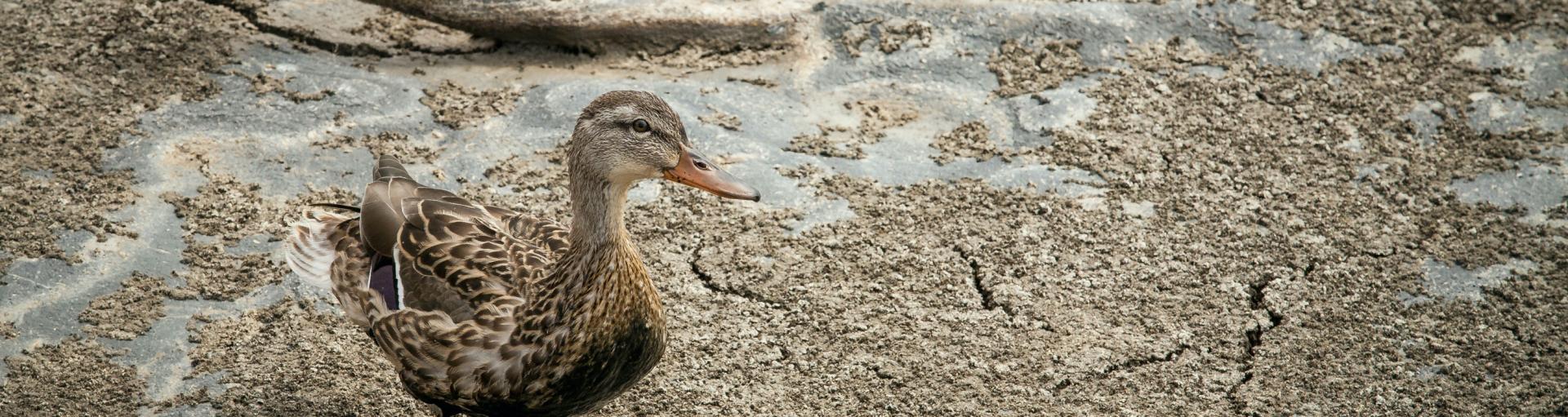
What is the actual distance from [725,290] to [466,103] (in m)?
1.39

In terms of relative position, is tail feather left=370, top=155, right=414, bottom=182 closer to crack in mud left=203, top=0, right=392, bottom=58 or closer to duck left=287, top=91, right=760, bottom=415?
duck left=287, top=91, right=760, bottom=415

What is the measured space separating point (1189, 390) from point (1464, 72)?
248 centimetres

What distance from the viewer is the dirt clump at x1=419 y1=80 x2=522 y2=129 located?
14.9 ft

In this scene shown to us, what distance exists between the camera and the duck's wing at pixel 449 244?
3.13 m

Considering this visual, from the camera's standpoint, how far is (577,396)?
10.1 ft

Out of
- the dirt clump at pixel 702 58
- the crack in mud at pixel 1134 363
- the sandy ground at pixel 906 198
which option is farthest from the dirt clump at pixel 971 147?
the crack in mud at pixel 1134 363

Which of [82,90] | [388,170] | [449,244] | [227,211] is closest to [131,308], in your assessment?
[227,211]

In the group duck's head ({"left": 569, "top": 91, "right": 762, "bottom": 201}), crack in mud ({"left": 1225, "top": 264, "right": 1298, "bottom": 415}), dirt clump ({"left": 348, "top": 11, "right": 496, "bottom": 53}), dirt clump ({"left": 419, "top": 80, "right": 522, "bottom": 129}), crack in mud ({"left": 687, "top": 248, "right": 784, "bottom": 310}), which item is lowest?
crack in mud ({"left": 1225, "top": 264, "right": 1298, "bottom": 415})

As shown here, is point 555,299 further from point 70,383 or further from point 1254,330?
point 1254,330

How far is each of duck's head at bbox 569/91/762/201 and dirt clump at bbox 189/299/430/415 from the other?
92 centimetres

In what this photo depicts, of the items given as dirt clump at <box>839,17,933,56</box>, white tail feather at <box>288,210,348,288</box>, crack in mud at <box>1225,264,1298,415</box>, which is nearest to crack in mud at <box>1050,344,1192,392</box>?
crack in mud at <box>1225,264,1298,415</box>

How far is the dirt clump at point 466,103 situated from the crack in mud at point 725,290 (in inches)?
42.8

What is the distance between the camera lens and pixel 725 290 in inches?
153

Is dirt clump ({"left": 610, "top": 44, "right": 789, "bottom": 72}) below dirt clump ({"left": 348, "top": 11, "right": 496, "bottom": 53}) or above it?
below
